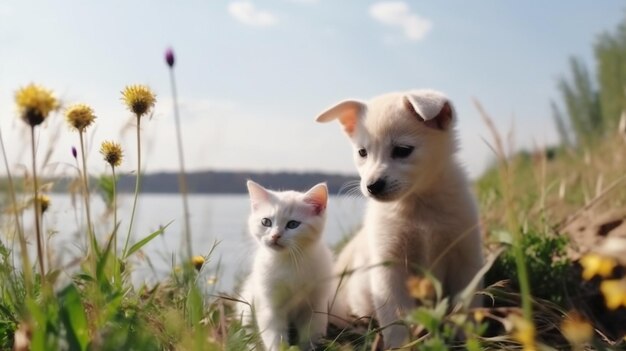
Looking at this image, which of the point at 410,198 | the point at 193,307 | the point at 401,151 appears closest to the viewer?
the point at 193,307

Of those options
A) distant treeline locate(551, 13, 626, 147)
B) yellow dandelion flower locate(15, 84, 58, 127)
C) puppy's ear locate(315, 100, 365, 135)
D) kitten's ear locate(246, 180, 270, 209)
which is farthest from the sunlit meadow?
distant treeline locate(551, 13, 626, 147)

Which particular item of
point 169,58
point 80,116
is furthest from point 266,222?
point 169,58

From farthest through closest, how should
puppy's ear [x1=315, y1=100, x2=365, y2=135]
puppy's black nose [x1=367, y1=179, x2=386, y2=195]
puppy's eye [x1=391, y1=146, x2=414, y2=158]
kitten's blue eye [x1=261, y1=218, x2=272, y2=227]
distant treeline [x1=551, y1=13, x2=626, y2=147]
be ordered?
distant treeline [x1=551, y1=13, x2=626, y2=147] → puppy's ear [x1=315, y1=100, x2=365, y2=135] → kitten's blue eye [x1=261, y1=218, x2=272, y2=227] → puppy's eye [x1=391, y1=146, x2=414, y2=158] → puppy's black nose [x1=367, y1=179, x2=386, y2=195]

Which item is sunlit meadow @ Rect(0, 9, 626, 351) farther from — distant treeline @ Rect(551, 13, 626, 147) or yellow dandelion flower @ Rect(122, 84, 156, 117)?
distant treeline @ Rect(551, 13, 626, 147)

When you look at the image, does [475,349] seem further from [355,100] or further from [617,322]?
[617,322]

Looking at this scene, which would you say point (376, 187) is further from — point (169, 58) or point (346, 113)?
point (169, 58)

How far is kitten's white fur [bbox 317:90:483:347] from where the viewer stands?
2783mm

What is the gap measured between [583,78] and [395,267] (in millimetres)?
17052

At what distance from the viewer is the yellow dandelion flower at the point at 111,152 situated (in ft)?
7.34

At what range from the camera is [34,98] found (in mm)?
1585

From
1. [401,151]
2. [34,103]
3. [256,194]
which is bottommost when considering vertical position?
[256,194]

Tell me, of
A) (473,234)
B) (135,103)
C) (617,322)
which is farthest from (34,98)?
(617,322)

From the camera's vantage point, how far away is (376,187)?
270cm

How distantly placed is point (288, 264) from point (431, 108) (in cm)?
88
